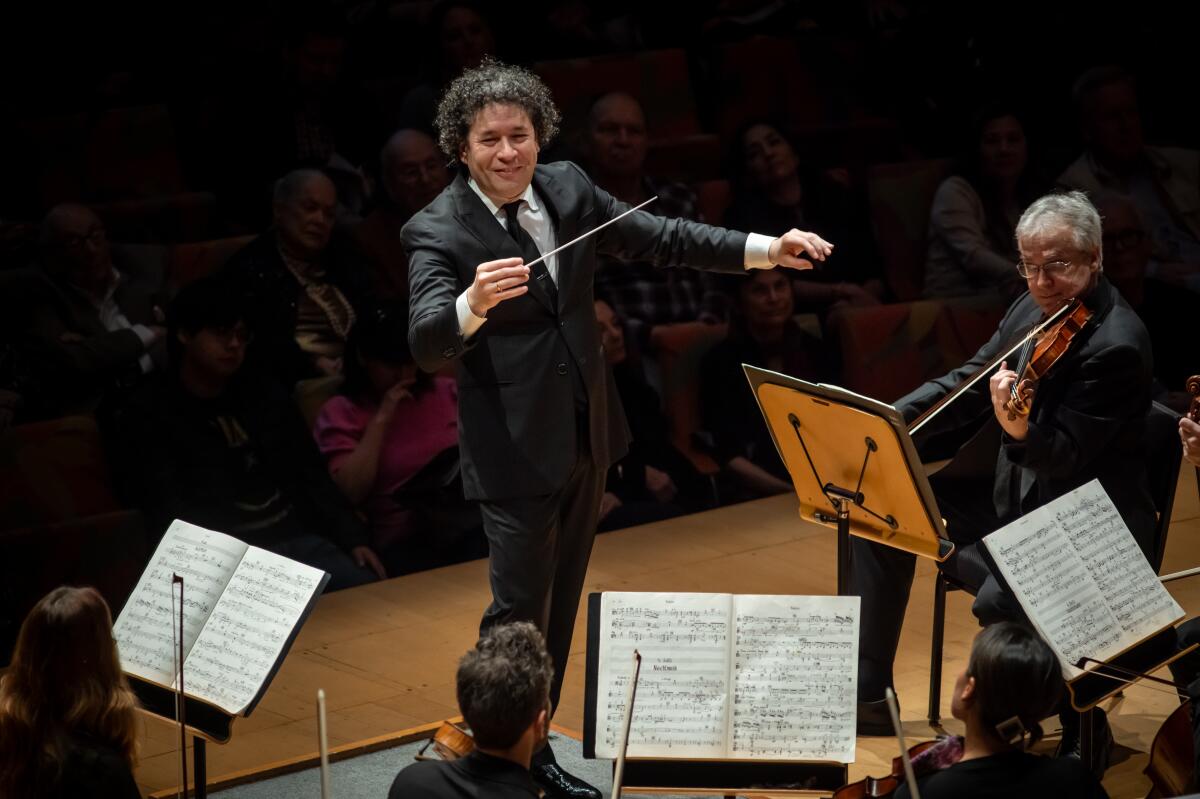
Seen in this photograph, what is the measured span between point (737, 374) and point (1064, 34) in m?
2.35

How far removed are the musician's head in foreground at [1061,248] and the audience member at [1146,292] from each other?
3.02 metres

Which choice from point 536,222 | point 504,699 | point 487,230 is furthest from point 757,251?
point 504,699

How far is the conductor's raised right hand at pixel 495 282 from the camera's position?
3.02 meters

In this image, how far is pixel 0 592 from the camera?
4.53 m

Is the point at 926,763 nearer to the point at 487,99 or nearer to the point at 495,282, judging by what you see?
the point at 495,282

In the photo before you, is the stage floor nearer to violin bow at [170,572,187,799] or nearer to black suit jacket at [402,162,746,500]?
violin bow at [170,572,187,799]

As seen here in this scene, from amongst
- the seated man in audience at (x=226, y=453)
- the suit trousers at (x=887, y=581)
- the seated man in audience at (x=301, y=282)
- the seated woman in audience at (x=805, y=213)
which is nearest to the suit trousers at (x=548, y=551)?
the suit trousers at (x=887, y=581)

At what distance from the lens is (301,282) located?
5.19 meters

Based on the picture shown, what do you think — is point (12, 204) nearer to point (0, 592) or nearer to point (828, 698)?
point (0, 592)

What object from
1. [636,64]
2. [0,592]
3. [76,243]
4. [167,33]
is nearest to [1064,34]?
[636,64]

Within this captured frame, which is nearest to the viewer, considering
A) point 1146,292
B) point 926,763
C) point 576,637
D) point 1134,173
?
point 926,763

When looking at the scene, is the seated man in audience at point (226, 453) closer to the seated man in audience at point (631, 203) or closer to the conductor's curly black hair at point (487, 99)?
the seated man in audience at point (631, 203)

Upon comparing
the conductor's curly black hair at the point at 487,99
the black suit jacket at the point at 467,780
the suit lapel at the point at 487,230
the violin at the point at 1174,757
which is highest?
the conductor's curly black hair at the point at 487,99

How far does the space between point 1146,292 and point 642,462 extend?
2353mm
